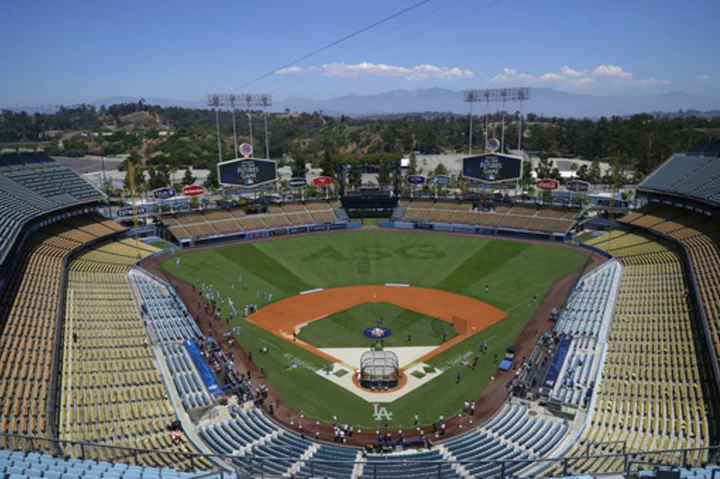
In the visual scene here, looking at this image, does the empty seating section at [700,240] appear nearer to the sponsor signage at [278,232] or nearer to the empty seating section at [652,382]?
the empty seating section at [652,382]

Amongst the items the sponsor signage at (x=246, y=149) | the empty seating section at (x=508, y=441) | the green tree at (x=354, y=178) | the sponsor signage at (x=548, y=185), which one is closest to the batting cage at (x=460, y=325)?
the empty seating section at (x=508, y=441)

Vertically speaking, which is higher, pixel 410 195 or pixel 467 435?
pixel 410 195

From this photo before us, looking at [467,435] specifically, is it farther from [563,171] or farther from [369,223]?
[563,171]

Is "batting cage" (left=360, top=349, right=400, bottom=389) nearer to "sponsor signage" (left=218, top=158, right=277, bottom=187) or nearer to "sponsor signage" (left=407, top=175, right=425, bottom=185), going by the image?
"sponsor signage" (left=218, top=158, right=277, bottom=187)

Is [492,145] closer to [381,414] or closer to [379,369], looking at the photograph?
A: [379,369]

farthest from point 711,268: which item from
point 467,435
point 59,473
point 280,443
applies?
point 59,473

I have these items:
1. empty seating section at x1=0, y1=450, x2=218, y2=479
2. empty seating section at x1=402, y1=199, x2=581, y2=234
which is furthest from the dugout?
empty seating section at x1=0, y1=450, x2=218, y2=479
